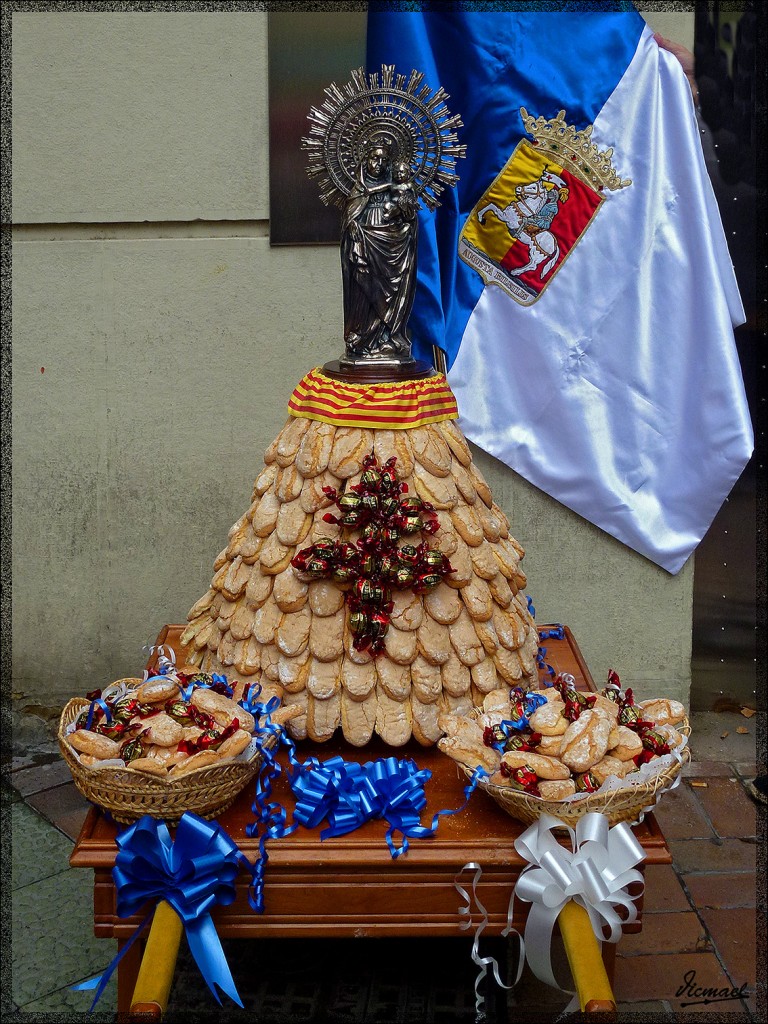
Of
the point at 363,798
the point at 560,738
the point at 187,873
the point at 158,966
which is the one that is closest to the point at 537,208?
the point at 560,738

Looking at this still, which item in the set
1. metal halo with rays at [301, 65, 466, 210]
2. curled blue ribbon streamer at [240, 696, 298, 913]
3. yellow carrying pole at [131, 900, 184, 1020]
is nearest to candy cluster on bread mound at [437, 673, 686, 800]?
curled blue ribbon streamer at [240, 696, 298, 913]

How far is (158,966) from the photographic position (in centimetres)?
217

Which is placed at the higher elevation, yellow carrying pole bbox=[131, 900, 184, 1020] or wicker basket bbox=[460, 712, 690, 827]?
wicker basket bbox=[460, 712, 690, 827]

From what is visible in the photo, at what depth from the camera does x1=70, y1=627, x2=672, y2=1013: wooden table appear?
2.40m

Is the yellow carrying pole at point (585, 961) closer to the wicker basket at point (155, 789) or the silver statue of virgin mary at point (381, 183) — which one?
the wicker basket at point (155, 789)

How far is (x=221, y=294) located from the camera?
405 centimetres

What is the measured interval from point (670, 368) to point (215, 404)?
1717 mm

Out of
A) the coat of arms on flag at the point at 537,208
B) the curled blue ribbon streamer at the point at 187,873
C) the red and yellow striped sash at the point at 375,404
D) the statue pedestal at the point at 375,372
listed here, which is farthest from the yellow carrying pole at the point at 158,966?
the coat of arms on flag at the point at 537,208

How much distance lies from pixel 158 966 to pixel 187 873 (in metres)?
0.19

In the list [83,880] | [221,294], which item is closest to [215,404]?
[221,294]

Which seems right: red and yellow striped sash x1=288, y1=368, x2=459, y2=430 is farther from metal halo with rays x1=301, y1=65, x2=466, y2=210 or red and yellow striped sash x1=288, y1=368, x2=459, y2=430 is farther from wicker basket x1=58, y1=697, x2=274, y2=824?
wicker basket x1=58, y1=697, x2=274, y2=824

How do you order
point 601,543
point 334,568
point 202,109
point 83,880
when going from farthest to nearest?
point 601,543 → point 202,109 → point 83,880 → point 334,568

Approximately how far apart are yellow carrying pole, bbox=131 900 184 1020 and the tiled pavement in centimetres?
75

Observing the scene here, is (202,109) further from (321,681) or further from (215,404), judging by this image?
(321,681)
